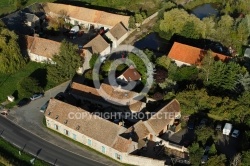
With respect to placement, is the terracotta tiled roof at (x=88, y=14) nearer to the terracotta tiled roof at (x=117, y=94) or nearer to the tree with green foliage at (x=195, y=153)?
the terracotta tiled roof at (x=117, y=94)

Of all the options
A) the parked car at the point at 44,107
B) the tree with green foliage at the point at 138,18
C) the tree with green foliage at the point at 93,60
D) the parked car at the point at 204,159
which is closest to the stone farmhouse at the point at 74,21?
the tree with green foliage at the point at 138,18

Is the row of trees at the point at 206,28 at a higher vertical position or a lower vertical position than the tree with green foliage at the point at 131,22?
higher

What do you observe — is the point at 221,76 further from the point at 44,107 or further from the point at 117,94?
the point at 44,107

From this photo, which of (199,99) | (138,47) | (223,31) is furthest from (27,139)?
(223,31)

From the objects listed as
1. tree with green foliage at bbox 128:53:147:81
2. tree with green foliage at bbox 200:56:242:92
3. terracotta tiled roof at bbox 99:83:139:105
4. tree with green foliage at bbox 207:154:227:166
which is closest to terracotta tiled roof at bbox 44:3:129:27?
tree with green foliage at bbox 128:53:147:81

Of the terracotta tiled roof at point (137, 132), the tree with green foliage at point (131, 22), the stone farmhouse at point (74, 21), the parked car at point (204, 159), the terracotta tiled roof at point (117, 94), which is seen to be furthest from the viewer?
the tree with green foliage at point (131, 22)
